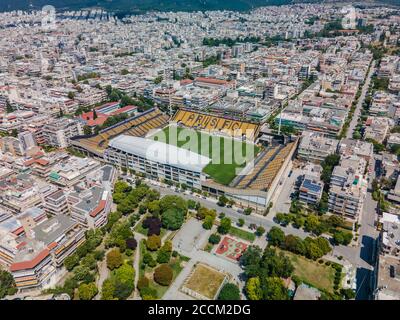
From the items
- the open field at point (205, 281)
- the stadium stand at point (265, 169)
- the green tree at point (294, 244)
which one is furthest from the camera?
the stadium stand at point (265, 169)

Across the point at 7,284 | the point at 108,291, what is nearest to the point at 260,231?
the point at 108,291

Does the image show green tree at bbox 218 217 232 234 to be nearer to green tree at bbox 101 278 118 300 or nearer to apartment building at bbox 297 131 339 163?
green tree at bbox 101 278 118 300

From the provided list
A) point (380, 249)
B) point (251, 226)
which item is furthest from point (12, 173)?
point (380, 249)

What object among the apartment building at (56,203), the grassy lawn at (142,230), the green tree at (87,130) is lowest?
the grassy lawn at (142,230)

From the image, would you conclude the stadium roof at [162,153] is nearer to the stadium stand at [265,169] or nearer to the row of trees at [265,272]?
the stadium stand at [265,169]

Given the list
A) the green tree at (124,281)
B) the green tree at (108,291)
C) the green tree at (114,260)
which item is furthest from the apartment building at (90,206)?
the green tree at (108,291)

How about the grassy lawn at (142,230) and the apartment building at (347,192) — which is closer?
the grassy lawn at (142,230)
